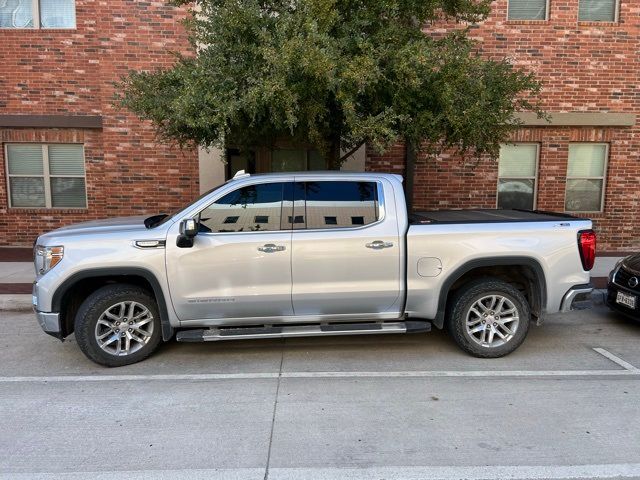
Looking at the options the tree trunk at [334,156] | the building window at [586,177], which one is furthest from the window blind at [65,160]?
the building window at [586,177]

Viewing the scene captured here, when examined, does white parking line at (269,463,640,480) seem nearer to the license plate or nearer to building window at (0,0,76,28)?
the license plate

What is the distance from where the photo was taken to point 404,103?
5855mm

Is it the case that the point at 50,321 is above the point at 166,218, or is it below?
below

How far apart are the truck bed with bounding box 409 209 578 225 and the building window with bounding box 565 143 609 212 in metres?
5.49

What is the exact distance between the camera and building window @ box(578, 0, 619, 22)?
9727 millimetres

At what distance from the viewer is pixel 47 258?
459 cm

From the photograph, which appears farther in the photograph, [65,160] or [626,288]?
[65,160]

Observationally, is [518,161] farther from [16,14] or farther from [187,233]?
[16,14]

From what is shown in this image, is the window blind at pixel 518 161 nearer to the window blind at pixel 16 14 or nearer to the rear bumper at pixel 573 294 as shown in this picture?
the rear bumper at pixel 573 294

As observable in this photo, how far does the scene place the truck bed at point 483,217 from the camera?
4902 mm

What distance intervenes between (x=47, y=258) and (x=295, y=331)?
248 cm

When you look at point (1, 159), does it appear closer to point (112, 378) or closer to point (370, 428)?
point (112, 378)

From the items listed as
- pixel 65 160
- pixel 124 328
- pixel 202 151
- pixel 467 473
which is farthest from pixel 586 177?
pixel 65 160

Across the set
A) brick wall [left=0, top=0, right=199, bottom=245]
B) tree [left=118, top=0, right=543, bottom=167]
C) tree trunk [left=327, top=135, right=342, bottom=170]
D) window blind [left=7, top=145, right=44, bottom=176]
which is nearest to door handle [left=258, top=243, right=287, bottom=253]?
tree [left=118, top=0, right=543, bottom=167]
